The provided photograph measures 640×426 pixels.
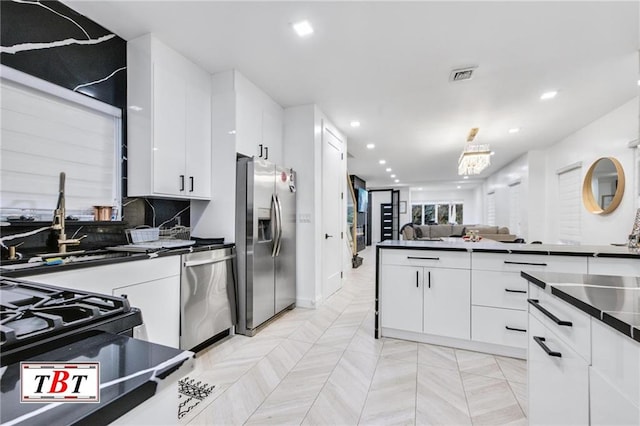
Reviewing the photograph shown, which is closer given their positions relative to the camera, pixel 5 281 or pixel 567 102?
pixel 5 281

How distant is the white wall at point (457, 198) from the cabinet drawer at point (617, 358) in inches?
499

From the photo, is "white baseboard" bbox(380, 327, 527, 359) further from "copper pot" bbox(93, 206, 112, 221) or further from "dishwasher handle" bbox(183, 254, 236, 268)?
"copper pot" bbox(93, 206, 112, 221)

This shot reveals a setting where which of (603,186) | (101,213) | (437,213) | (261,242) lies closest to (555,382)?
(261,242)

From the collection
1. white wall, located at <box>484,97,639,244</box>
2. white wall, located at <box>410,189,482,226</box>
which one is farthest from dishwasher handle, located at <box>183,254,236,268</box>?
white wall, located at <box>410,189,482,226</box>

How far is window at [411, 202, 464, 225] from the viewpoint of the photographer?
14336mm

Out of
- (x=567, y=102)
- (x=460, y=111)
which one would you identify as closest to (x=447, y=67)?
(x=460, y=111)

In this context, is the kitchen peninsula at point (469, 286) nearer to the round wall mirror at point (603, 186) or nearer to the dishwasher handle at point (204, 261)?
the dishwasher handle at point (204, 261)

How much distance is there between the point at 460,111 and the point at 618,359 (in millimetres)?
3900

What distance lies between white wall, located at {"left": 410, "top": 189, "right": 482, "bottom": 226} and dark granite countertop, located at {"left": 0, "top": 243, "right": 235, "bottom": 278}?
475 inches

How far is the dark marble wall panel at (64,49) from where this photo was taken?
1.83 metres

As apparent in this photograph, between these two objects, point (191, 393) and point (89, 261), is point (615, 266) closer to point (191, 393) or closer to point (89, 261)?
point (191, 393)

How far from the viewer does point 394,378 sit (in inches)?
81.3

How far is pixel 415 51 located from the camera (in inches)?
102

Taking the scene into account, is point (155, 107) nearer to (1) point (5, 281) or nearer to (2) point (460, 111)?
(1) point (5, 281)
